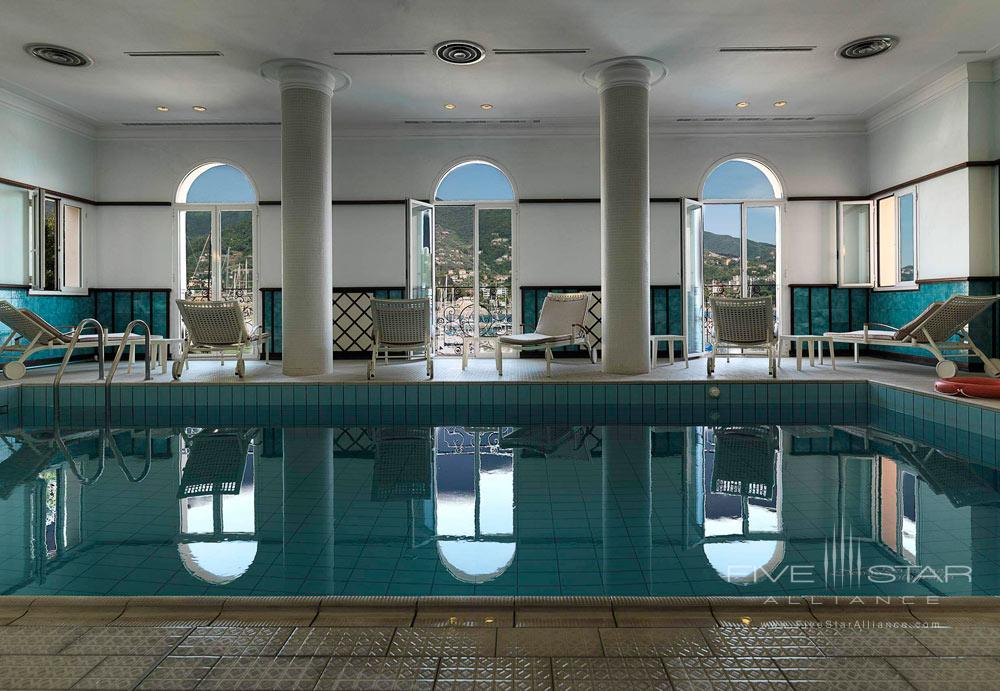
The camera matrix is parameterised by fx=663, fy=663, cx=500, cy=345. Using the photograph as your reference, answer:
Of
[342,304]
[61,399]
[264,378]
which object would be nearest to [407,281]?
[342,304]

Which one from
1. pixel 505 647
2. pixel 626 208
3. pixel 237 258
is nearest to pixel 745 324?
pixel 626 208

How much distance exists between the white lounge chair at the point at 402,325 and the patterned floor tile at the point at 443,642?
4755 mm

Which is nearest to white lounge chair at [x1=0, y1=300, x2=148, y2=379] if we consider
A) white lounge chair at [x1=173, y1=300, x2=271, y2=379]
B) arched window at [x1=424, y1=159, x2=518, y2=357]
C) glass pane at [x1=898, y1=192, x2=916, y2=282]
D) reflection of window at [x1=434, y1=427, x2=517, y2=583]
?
white lounge chair at [x1=173, y1=300, x2=271, y2=379]

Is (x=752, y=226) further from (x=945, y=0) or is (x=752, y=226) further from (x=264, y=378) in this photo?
(x=264, y=378)

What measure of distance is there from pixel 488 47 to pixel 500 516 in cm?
487

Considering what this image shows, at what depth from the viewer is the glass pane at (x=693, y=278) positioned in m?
7.88

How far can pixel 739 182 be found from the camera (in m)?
9.01

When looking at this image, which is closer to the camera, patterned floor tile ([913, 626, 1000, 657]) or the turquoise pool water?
patterned floor tile ([913, 626, 1000, 657])

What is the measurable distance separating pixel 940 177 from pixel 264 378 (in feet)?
23.5

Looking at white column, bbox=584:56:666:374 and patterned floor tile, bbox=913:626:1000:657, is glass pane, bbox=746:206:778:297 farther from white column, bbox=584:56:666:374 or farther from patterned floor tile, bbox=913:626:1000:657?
patterned floor tile, bbox=913:626:1000:657

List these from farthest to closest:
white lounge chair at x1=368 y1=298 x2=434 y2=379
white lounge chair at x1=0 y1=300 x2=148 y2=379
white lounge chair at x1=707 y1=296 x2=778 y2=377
→ white lounge chair at x1=368 y1=298 x2=434 y2=379, white lounge chair at x1=707 y1=296 x2=778 y2=377, white lounge chair at x1=0 y1=300 x2=148 y2=379

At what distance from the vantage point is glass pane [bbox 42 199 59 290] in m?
7.85

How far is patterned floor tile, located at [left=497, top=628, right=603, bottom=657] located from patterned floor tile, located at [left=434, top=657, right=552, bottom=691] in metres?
0.03

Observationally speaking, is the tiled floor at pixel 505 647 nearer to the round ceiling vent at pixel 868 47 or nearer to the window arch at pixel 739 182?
the round ceiling vent at pixel 868 47
